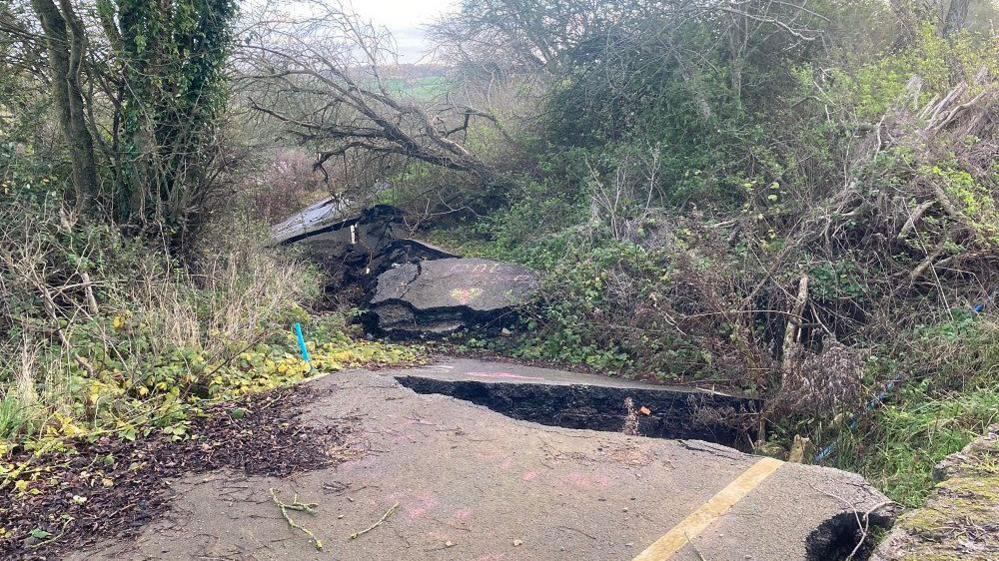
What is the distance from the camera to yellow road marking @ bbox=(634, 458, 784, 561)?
10.9ft

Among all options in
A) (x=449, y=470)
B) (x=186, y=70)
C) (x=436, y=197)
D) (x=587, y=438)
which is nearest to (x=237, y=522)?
(x=449, y=470)

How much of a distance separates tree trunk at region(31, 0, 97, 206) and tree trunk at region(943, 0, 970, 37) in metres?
14.8

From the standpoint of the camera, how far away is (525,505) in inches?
150

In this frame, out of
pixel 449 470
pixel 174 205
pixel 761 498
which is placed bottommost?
pixel 761 498

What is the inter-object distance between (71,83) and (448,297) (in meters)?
4.90

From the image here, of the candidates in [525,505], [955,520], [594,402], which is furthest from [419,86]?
[955,520]

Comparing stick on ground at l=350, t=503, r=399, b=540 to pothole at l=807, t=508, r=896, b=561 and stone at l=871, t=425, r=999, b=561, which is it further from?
stone at l=871, t=425, r=999, b=561

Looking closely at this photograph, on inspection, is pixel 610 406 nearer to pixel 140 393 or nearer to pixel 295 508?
pixel 295 508

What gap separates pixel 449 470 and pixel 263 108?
28.4 ft

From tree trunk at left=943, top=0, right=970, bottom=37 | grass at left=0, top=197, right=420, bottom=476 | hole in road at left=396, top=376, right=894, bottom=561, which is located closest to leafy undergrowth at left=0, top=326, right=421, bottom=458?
grass at left=0, top=197, right=420, bottom=476

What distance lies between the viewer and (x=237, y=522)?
3.72m

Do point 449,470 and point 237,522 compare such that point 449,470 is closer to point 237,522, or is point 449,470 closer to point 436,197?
point 237,522

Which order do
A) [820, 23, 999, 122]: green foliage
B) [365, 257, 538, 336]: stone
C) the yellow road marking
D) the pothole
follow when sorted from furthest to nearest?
1. [820, 23, 999, 122]: green foliage
2. [365, 257, 538, 336]: stone
3. the pothole
4. the yellow road marking

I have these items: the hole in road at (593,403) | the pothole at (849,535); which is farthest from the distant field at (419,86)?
the pothole at (849,535)
